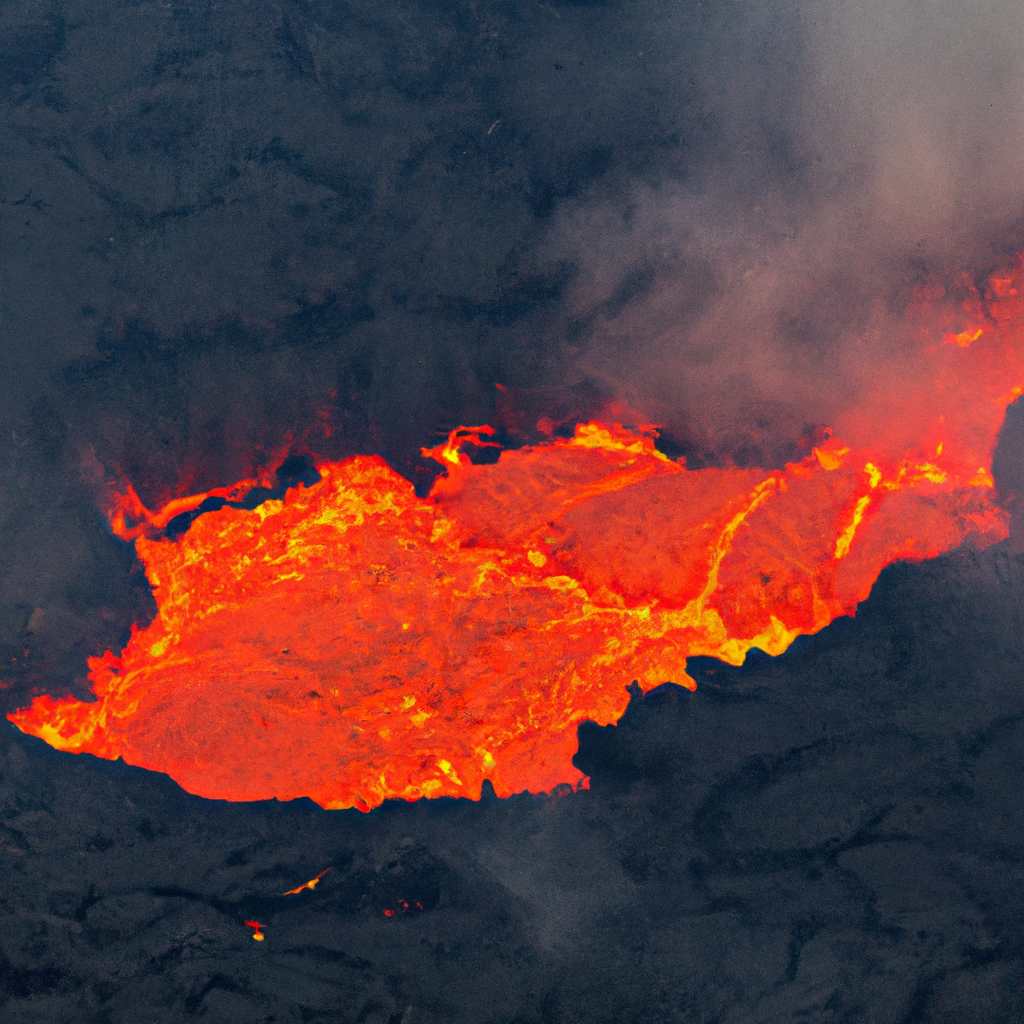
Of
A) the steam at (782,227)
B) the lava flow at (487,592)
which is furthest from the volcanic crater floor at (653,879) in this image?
the steam at (782,227)

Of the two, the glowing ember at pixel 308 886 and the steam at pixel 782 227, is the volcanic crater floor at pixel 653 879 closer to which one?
the glowing ember at pixel 308 886

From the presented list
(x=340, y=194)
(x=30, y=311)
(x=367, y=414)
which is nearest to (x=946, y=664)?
(x=367, y=414)

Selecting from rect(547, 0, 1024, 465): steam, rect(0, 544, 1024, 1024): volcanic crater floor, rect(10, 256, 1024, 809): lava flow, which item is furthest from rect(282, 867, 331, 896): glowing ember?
rect(547, 0, 1024, 465): steam

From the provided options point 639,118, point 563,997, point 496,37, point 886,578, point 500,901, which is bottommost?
point 563,997

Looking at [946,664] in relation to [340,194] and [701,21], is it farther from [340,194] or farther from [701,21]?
[340,194]

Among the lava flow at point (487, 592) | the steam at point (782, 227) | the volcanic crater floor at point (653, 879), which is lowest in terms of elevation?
the volcanic crater floor at point (653, 879)

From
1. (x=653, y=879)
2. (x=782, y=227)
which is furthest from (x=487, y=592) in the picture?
(x=782, y=227)

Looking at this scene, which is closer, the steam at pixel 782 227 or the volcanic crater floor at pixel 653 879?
the volcanic crater floor at pixel 653 879
